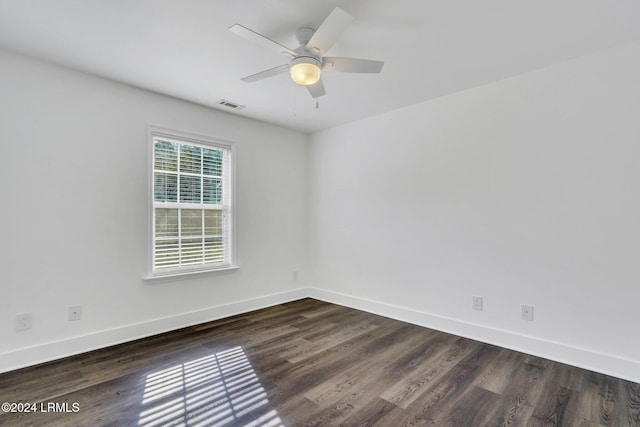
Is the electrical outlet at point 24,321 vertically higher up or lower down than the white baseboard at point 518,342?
higher up

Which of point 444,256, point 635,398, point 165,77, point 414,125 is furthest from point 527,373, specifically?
point 165,77

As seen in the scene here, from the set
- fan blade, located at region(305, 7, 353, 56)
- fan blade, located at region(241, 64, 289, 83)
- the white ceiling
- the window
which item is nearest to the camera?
fan blade, located at region(305, 7, 353, 56)

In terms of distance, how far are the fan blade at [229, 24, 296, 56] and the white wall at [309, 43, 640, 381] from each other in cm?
204

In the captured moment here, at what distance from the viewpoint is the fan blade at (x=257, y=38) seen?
1.69 m

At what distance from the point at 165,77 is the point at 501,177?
3260 mm

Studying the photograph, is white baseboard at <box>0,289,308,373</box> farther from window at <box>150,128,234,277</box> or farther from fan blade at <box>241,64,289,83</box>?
fan blade at <box>241,64,289,83</box>

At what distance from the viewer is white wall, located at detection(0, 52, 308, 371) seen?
2.41 m

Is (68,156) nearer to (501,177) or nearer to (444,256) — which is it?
(444,256)

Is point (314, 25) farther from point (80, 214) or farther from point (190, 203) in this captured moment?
point (80, 214)

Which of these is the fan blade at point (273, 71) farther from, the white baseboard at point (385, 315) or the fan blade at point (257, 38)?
the white baseboard at point (385, 315)

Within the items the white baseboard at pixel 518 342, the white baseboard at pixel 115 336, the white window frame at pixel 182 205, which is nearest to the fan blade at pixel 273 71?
the white window frame at pixel 182 205

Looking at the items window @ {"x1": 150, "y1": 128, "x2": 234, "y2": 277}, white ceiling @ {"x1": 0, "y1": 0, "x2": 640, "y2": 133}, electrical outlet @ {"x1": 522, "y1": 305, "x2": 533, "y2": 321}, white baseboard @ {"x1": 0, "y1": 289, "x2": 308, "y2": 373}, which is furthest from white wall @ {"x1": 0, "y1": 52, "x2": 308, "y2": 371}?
electrical outlet @ {"x1": 522, "y1": 305, "x2": 533, "y2": 321}

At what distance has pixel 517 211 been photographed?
2.78 metres

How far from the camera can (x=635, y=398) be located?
2033 millimetres
